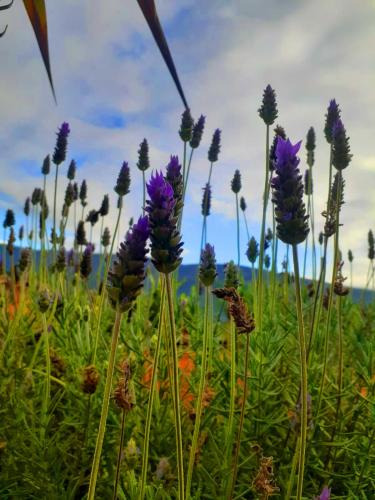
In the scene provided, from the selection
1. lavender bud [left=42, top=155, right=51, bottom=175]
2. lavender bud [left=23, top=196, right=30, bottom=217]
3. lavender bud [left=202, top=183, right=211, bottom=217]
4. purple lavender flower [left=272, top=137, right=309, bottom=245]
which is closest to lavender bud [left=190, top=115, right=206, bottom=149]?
lavender bud [left=202, top=183, right=211, bottom=217]

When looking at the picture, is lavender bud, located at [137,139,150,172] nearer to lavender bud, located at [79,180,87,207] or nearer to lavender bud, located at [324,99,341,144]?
lavender bud, located at [324,99,341,144]

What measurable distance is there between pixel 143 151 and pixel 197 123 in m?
0.27

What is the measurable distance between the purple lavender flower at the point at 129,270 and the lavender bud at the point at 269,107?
97 centimetres

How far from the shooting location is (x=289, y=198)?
72cm

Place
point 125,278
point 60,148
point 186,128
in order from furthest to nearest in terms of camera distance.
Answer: point 60,148 < point 186,128 < point 125,278

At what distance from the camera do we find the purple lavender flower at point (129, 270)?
67 centimetres

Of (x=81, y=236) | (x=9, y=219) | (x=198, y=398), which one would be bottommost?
(x=198, y=398)

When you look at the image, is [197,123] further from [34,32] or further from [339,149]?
[34,32]

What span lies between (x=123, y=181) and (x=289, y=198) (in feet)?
3.61

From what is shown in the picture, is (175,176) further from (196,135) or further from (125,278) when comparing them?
(196,135)

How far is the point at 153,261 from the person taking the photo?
2.30 feet

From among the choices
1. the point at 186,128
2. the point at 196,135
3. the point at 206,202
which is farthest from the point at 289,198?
the point at 206,202

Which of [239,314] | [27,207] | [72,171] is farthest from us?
[27,207]

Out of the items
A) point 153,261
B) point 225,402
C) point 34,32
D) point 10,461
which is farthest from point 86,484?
point 34,32
